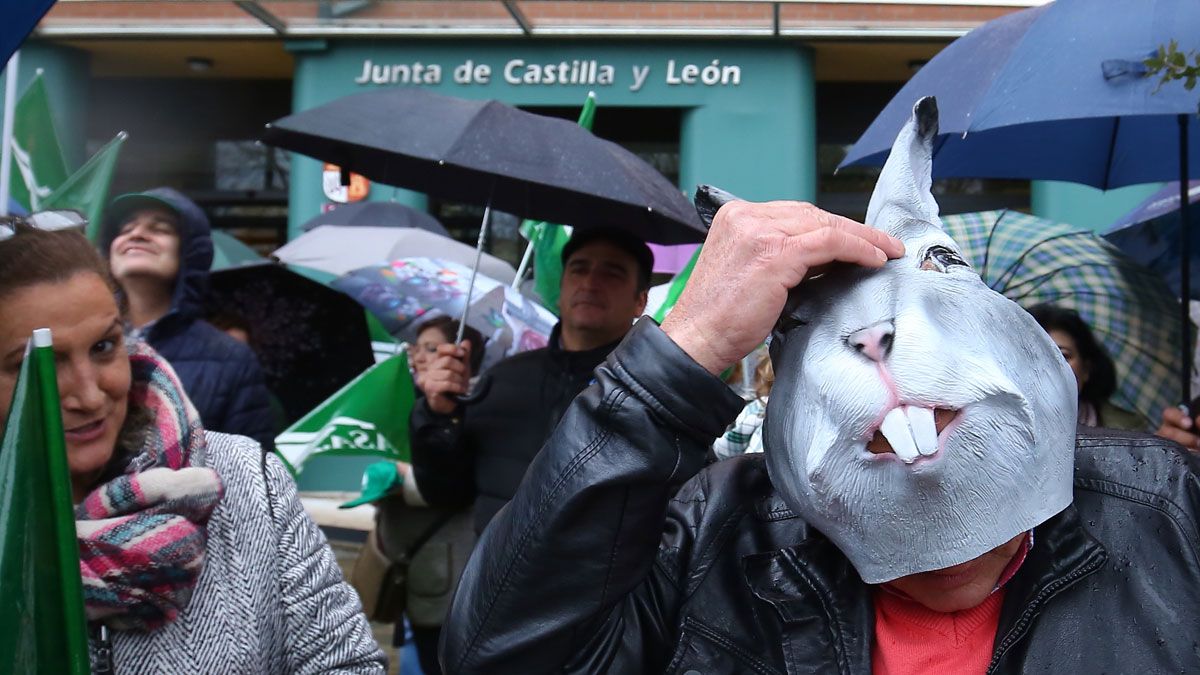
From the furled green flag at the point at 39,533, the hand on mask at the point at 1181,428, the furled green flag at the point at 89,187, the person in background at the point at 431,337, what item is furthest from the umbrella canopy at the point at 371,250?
the furled green flag at the point at 39,533

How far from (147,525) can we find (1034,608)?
1.24 meters

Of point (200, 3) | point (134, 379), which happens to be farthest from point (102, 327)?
point (200, 3)

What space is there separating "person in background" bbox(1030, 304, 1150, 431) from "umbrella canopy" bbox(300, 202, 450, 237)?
3.68m

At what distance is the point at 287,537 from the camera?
2.12 m

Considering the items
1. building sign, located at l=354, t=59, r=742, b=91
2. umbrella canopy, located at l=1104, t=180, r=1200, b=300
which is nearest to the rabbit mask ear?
umbrella canopy, located at l=1104, t=180, r=1200, b=300

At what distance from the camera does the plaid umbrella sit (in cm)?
378

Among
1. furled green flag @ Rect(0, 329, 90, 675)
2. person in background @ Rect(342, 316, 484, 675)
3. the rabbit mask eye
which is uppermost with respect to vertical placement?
the rabbit mask eye

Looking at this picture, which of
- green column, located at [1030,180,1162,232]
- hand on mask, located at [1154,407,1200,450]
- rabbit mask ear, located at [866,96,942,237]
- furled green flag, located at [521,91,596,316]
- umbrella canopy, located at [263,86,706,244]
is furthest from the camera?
green column, located at [1030,180,1162,232]

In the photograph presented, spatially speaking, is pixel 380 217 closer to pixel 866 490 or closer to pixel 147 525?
pixel 147 525

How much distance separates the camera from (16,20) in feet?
5.16

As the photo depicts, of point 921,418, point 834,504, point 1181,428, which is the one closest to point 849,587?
point 834,504

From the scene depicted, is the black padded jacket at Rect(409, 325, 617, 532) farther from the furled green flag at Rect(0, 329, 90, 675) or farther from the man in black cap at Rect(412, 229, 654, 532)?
the furled green flag at Rect(0, 329, 90, 675)

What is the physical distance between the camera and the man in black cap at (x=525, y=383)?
3729mm

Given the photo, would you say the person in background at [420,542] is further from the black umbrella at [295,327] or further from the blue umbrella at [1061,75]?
the blue umbrella at [1061,75]
